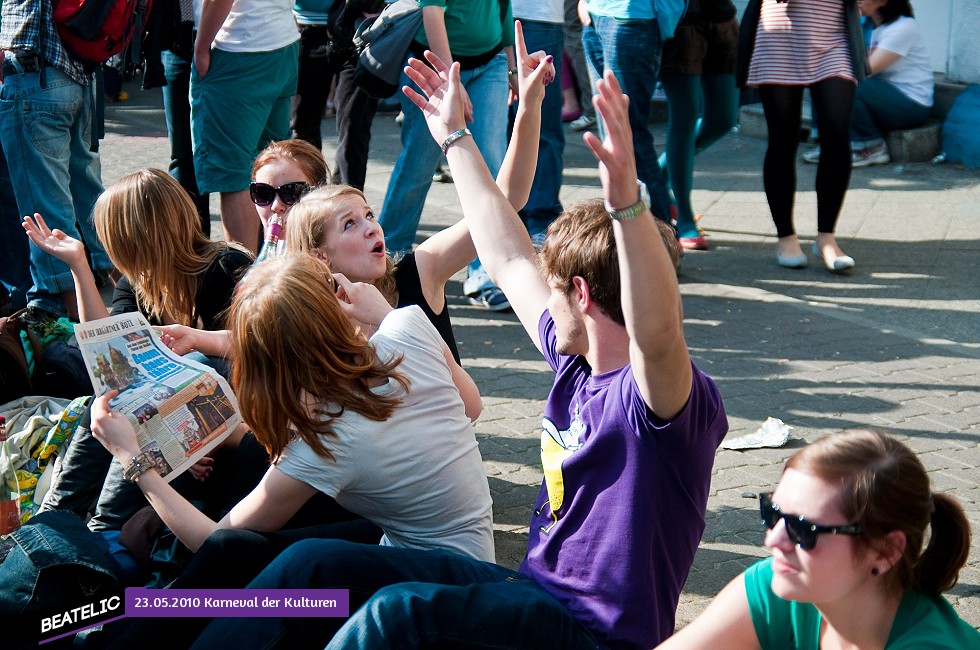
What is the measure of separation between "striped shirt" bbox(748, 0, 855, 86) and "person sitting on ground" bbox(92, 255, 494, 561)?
3.78m

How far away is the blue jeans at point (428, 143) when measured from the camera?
5.34m

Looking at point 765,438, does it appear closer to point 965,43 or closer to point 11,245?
point 11,245

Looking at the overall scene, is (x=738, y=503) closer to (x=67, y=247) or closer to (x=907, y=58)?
(x=67, y=247)

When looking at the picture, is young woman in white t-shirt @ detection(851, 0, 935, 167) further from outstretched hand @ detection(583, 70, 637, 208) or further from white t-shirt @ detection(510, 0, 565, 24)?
outstretched hand @ detection(583, 70, 637, 208)

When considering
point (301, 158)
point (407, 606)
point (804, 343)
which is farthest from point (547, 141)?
point (407, 606)

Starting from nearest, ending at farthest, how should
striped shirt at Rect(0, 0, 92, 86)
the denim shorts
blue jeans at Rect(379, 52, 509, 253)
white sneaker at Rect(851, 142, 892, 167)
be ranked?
striped shirt at Rect(0, 0, 92, 86)
the denim shorts
blue jeans at Rect(379, 52, 509, 253)
white sneaker at Rect(851, 142, 892, 167)

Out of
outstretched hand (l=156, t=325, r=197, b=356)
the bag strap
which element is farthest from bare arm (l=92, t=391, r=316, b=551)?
the bag strap

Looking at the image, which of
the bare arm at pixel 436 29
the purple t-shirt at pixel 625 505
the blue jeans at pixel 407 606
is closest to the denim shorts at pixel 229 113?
the bare arm at pixel 436 29

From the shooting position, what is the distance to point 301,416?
2.50 metres

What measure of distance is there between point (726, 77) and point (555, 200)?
1289mm

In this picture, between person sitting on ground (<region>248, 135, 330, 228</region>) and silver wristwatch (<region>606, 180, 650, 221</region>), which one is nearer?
silver wristwatch (<region>606, 180, 650, 221</region>)

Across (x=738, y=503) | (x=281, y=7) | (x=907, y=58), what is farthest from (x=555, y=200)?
(x=907, y=58)

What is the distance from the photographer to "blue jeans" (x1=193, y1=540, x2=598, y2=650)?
2186 millimetres

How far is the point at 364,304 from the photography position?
2943 mm
